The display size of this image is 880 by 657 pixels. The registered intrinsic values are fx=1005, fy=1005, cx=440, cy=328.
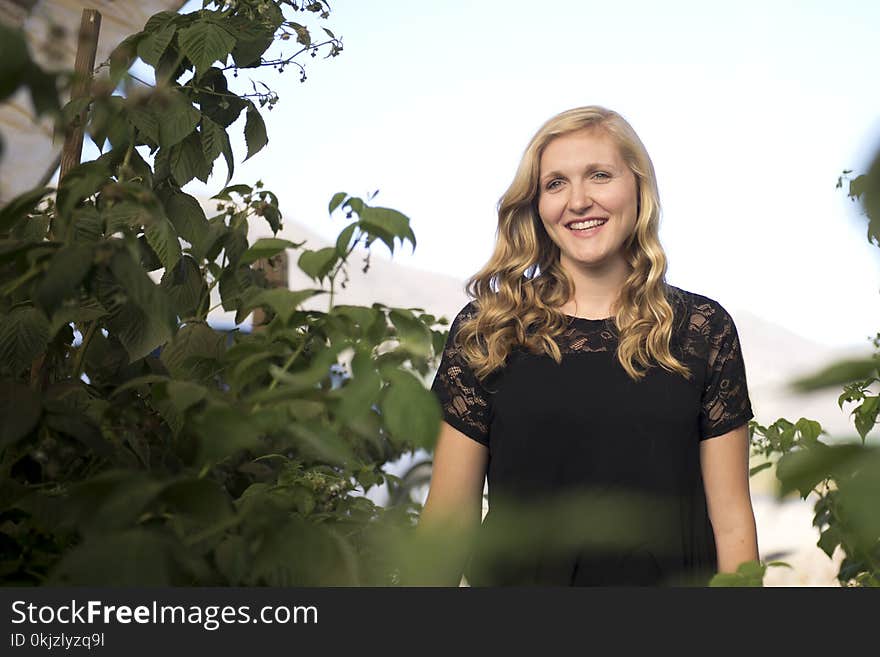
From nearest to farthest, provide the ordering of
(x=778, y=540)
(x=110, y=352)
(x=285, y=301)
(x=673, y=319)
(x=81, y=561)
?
(x=81, y=561)
(x=285, y=301)
(x=110, y=352)
(x=673, y=319)
(x=778, y=540)

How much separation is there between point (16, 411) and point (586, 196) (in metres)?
1.31

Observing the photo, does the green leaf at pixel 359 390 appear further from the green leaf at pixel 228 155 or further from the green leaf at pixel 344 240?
the green leaf at pixel 228 155

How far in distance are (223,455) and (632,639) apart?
255 mm

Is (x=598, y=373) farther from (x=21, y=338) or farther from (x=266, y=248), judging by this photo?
(x=266, y=248)

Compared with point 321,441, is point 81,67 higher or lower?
higher

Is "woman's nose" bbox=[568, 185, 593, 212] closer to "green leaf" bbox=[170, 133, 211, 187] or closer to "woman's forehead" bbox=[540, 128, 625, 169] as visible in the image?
"woman's forehead" bbox=[540, 128, 625, 169]

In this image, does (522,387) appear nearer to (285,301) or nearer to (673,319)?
(673,319)

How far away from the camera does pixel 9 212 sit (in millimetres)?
725

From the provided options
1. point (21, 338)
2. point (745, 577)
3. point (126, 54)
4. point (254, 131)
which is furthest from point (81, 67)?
point (745, 577)

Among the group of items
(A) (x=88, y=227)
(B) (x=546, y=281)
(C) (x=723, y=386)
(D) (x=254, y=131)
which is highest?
(D) (x=254, y=131)

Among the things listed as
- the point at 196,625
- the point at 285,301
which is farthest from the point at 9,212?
the point at 196,625

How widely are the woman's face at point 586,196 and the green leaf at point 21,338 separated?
1062mm

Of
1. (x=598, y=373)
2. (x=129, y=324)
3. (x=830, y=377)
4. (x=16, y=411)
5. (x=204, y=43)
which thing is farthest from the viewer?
(x=598, y=373)

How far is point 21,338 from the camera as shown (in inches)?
43.8
